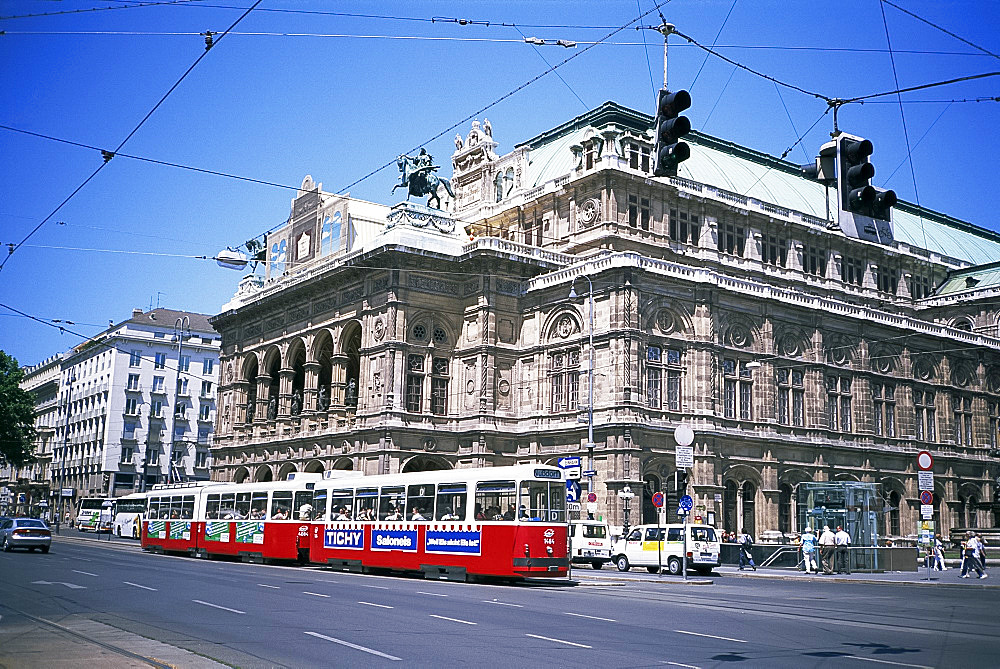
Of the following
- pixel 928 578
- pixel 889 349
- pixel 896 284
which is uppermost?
pixel 896 284

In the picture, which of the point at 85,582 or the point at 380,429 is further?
the point at 380,429

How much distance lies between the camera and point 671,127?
1600 centimetres

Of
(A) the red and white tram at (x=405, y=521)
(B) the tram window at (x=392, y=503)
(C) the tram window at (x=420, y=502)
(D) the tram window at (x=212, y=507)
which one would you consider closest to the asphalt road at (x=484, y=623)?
(A) the red and white tram at (x=405, y=521)

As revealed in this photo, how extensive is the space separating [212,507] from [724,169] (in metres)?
40.3

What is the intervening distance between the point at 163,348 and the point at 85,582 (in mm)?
83237

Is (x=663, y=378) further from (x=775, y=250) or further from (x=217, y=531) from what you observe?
(x=217, y=531)

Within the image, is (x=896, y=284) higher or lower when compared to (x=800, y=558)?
higher

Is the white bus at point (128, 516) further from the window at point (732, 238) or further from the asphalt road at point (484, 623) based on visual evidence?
the asphalt road at point (484, 623)

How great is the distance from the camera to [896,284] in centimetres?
7281

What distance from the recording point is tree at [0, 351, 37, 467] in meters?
75.8

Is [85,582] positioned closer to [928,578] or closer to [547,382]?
[928,578]

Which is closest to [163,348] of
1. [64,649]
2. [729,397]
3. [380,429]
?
[380,429]

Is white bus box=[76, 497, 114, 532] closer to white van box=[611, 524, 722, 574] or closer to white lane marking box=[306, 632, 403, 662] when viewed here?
white van box=[611, 524, 722, 574]

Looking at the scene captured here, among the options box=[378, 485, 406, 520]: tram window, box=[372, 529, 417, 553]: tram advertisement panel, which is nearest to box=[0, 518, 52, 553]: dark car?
box=[372, 529, 417, 553]: tram advertisement panel
